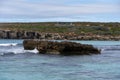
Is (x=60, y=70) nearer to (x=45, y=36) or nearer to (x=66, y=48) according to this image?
(x=66, y=48)

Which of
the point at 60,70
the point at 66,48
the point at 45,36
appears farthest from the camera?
the point at 45,36

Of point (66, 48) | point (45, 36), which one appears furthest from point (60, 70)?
point (45, 36)

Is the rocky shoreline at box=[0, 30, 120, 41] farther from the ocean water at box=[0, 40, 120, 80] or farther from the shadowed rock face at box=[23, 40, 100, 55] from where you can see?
the ocean water at box=[0, 40, 120, 80]

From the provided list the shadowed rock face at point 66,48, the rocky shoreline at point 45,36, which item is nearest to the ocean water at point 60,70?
the shadowed rock face at point 66,48

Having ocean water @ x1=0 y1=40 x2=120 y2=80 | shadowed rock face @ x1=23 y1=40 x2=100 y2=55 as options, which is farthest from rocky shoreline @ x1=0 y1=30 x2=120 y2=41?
ocean water @ x1=0 y1=40 x2=120 y2=80

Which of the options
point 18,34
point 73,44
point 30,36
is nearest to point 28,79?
point 73,44

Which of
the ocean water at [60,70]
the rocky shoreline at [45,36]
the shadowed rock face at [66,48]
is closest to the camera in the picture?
the ocean water at [60,70]

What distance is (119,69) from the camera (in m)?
41.4

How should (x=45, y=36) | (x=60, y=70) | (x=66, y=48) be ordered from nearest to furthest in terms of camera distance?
(x=60, y=70) < (x=66, y=48) < (x=45, y=36)

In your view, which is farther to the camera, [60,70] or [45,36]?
[45,36]

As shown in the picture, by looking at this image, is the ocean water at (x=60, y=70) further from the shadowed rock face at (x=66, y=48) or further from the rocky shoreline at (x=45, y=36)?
the rocky shoreline at (x=45, y=36)

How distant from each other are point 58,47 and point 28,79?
27.0 metres

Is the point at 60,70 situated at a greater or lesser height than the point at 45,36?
greater

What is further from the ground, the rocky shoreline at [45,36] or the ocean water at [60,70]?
the ocean water at [60,70]
